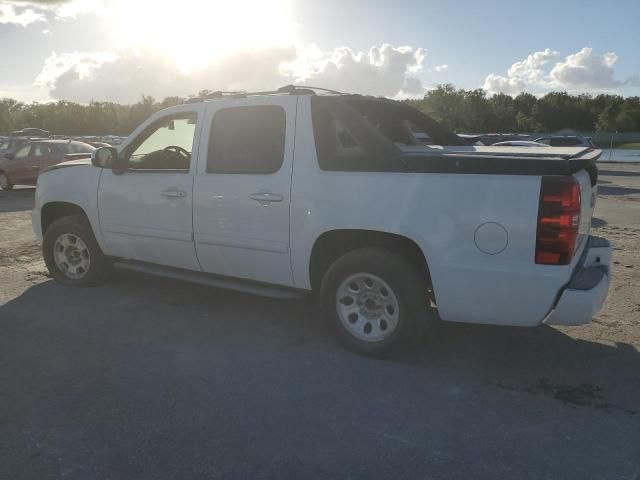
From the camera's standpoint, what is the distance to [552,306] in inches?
135

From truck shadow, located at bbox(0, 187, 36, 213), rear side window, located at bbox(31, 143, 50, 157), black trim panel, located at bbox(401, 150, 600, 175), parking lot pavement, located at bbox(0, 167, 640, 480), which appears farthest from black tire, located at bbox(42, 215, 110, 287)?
rear side window, located at bbox(31, 143, 50, 157)

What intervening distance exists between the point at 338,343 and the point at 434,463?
5.41 feet

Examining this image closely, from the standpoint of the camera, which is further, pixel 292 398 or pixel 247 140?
pixel 247 140

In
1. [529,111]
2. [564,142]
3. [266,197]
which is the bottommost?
[266,197]

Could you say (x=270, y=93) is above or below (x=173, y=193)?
above

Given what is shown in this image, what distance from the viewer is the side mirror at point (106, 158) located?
17.1 feet

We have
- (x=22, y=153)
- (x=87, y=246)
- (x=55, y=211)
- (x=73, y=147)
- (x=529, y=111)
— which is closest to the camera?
(x=87, y=246)

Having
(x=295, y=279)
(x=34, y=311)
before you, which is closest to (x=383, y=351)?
(x=295, y=279)

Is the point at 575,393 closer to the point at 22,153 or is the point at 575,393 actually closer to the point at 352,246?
the point at 352,246

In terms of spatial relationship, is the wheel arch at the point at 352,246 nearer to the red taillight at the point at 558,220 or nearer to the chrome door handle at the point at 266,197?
the chrome door handle at the point at 266,197

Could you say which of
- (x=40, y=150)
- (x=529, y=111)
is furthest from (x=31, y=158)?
(x=529, y=111)

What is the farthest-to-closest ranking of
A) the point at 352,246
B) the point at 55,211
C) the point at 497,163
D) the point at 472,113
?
the point at 472,113
the point at 55,211
the point at 352,246
the point at 497,163

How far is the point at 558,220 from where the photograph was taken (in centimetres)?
328

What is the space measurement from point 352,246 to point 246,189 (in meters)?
0.94
